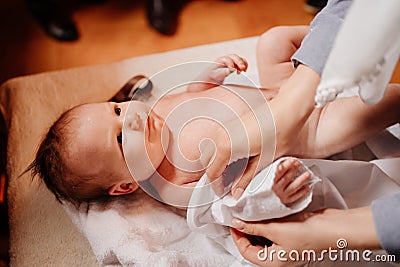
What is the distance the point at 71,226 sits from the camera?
0.86 metres

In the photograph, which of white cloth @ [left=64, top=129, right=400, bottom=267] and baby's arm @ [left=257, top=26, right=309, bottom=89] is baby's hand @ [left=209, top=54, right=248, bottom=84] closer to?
baby's arm @ [left=257, top=26, right=309, bottom=89]

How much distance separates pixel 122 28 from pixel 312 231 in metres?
1.01

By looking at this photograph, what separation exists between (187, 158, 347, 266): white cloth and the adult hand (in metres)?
0.02

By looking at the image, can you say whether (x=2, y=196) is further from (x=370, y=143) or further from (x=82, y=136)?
(x=370, y=143)

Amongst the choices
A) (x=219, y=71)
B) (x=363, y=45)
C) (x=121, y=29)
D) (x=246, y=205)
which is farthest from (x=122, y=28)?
(x=363, y=45)

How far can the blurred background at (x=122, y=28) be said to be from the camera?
4.73 feet

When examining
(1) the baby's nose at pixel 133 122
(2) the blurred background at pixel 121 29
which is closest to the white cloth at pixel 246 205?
(1) the baby's nose at pixel 133 122

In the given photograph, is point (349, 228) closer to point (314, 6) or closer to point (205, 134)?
point (205, 134)

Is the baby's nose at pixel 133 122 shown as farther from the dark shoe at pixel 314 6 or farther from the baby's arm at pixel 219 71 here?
the dark shoe at pixel 314 6

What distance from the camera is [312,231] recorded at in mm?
665

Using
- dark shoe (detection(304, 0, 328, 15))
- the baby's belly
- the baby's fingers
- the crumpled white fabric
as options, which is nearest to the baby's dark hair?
the baby's belly

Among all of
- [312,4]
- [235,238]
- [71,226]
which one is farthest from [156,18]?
[235,238]

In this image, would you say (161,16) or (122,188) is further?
(161,16)

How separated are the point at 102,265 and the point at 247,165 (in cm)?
27
